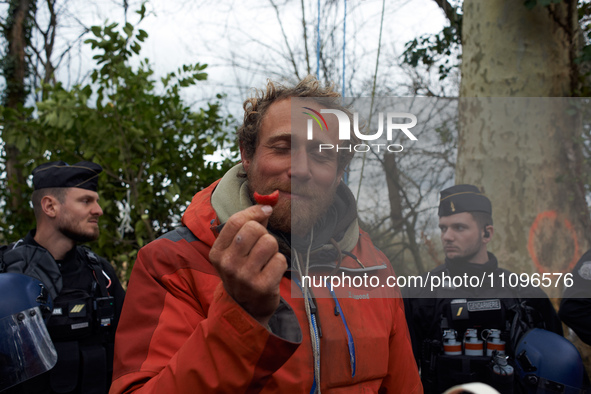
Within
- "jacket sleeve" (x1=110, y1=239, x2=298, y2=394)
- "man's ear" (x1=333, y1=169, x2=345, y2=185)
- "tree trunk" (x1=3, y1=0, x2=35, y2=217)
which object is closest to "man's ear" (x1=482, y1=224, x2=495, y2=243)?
"man's ear" (x1=333, y1=169, x2=345, y2=185)

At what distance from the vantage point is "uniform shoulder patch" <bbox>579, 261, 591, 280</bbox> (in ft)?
5.16

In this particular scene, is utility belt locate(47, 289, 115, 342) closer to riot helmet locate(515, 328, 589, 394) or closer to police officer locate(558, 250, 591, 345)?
riot helmet locate(515, 328, 589, 394)

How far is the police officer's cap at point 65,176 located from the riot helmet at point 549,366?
9.84 ft

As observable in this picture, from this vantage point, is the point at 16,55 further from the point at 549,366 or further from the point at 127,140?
the point at 549,366

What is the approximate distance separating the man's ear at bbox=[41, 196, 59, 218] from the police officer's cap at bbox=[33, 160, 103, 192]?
0.32 ft

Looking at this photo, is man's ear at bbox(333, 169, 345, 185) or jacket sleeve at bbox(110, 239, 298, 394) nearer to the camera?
jacket sleeve at bbox(110, 239, 298, 394)

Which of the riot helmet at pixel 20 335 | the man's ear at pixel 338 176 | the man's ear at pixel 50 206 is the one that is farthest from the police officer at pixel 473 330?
the man's ear at pixel 50 206

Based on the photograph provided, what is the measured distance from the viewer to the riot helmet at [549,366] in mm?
2010

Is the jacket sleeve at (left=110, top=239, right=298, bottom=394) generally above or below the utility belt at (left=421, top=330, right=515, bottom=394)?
above

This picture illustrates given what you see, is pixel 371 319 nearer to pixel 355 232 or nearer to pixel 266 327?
pixel 355 232

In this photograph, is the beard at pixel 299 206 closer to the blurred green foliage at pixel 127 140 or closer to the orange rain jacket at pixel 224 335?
the orange rain jacket at pixel 224 335

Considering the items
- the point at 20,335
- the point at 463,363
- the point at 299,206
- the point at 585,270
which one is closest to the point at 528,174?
the point at 585,270

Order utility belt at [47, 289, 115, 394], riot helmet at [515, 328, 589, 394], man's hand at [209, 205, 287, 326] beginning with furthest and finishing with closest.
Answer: utility belt at [47, 289, 115, 394] → riot helmet at [515, 328, 589, 394] → man's hand at [209, 205, 287, 326]

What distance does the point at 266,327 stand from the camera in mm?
1072
